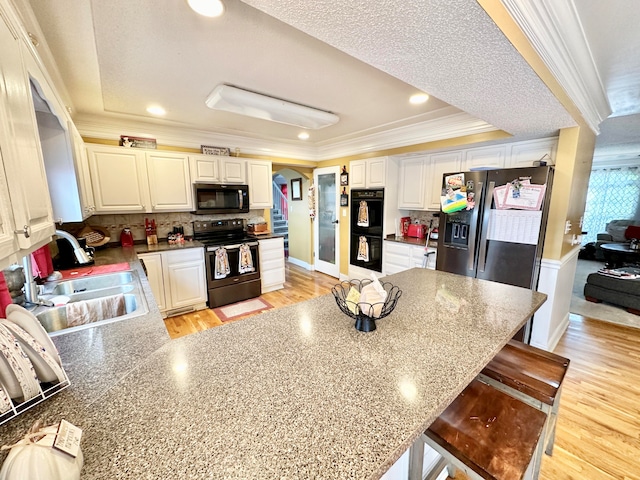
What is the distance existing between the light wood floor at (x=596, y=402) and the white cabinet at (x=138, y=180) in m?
1.44

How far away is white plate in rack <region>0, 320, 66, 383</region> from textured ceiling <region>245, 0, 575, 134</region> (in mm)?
1246

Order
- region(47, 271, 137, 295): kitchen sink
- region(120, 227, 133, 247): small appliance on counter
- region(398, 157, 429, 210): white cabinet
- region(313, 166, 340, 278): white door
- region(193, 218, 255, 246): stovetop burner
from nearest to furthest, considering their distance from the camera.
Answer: region(47, 271, 137, 295): kitchen sink
region(120, 227, 133, 247): small appliance on counter
region(398, 157, 429, 210): white cabinet
region(193, 218, 255, 246): stovetop burner
region(313, 166, 340, 278): white door

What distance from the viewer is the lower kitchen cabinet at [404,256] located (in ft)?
11.0

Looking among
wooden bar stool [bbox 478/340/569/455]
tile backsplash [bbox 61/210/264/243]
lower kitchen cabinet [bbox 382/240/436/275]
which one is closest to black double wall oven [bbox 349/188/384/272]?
lower kitchen cabinet [bbox 382/240/436/275]

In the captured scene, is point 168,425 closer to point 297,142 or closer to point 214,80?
point 214,80

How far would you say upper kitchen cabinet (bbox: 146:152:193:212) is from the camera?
3172mm

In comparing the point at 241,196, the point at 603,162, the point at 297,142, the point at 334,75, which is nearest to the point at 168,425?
the point at 334,75

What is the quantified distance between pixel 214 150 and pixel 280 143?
1.07 m

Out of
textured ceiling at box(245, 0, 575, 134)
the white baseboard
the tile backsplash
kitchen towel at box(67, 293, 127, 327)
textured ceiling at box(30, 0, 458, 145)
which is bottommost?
the white baseboard

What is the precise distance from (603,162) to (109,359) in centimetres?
904

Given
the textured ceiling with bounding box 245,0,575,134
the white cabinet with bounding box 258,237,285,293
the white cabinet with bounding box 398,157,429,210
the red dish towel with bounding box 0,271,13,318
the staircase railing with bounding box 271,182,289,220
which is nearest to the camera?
the textured ceiling with bounding box 245,0,575,134

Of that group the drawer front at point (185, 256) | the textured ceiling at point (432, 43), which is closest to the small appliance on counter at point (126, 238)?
the drawer front at point (185, 256)

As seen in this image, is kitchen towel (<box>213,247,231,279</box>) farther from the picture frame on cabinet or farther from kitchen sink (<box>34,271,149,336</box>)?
the picture frame on cabinet

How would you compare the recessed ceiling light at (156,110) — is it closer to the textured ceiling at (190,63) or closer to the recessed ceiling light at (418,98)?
the textured ceiling at (190,63)
